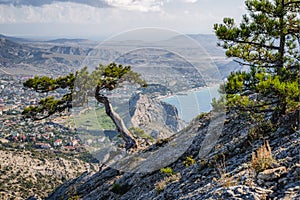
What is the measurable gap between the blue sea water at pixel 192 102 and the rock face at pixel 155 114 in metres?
0.40

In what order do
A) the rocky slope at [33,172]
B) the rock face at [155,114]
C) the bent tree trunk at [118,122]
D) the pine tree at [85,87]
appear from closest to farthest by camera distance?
the rock face at [155,114] < the pine tree at [85,87] < the bent tree trunk at [118,122] < the rocky slope at [33,172]

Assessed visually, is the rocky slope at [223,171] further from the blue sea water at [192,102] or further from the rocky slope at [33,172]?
the rocky slope at [33,172]

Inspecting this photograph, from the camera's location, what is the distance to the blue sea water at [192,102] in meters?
12.9

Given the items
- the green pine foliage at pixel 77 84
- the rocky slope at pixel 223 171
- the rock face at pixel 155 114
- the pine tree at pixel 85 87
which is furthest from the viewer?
the pine tree at pixel 85 87

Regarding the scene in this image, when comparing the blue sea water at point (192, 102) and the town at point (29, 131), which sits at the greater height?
the blue sea water at point (192, 102)

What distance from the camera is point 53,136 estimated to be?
87.8 metres

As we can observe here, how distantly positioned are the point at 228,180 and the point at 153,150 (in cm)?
957

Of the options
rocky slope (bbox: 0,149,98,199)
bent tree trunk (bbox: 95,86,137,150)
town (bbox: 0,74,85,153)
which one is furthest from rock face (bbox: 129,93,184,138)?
town (bbox: 0,74,85,153)

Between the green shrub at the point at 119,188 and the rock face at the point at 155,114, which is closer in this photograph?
the green shrub at the point at 119,188

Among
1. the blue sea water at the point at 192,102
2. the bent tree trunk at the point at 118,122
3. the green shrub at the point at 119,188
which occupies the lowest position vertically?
the green shrub at the point at 119,188

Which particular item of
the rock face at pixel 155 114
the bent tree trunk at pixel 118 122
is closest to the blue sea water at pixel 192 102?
the rock face at pixel 155 114

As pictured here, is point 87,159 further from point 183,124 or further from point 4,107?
point 4,107

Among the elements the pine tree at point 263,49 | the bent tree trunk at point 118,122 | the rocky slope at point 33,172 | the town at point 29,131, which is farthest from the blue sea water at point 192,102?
the town at point 29,131

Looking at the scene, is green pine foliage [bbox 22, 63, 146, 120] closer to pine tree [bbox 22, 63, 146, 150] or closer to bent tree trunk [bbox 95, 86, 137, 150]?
pine tree [bbox 22, 63, 146, 150]
